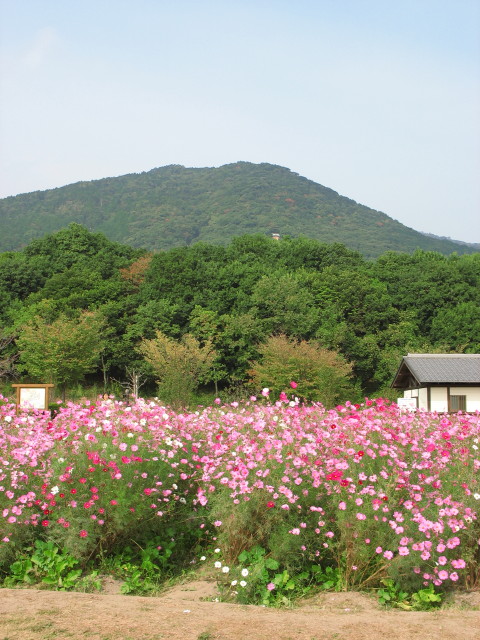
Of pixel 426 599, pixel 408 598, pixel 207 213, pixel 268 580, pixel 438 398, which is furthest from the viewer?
pixel 207 213

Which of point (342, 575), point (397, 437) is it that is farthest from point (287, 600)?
point (397, 437)

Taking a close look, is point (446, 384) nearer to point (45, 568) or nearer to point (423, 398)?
point (423, 398)

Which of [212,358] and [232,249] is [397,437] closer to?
[212,358]

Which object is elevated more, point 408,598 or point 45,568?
point 45,568

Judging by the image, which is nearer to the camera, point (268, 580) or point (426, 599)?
point (426, 599)

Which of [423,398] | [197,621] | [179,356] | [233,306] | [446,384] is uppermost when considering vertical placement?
[233,306]

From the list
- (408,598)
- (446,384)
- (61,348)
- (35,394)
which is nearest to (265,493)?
(408,598)

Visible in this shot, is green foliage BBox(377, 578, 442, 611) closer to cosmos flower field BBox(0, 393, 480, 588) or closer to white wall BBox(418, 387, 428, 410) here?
cosmos flower field BBox(0, 393, 480, 588)

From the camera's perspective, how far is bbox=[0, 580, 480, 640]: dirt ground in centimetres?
436

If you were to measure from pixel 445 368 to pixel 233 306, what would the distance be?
20.7 meters

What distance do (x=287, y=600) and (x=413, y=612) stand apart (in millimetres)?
1018

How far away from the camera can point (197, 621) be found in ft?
15.1

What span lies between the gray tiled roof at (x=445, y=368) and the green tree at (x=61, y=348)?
19.2m

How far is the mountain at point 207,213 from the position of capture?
10288 cm
